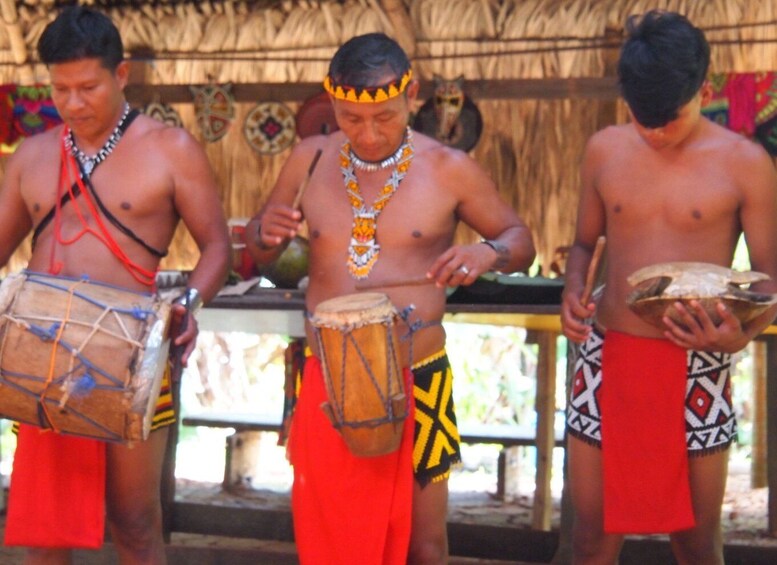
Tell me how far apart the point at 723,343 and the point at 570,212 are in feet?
9.76

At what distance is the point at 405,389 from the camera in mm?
3867

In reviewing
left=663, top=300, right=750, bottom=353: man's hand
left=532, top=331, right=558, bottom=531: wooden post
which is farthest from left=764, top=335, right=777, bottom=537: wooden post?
left=663, top=300, right=750, bottom=353: man's hand

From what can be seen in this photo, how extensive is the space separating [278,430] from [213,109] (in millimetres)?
1659

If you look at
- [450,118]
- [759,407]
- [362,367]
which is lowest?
[759,407]

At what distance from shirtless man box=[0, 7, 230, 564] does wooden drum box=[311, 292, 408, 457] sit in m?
0.49

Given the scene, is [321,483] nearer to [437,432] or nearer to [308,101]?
[437,432]

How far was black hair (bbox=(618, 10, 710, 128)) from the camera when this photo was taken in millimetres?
3707

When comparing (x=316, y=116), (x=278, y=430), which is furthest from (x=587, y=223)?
(x=278, y=430)

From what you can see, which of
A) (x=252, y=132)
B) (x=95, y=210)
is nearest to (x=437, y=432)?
(x=95, y=210)

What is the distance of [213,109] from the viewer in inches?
269

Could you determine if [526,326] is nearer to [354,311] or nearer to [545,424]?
[545,424]

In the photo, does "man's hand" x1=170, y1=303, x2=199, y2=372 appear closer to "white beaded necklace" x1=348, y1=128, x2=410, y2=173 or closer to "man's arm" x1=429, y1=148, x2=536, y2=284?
"white beaded necklace" x1=348, y1=128, x2=410, y2=173

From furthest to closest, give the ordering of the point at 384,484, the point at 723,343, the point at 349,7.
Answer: the point at 349,7 → the point at 384,484 → the point at 723,343

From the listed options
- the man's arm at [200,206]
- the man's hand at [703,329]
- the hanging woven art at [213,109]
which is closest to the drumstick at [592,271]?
the man's hand at [703,329]
